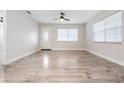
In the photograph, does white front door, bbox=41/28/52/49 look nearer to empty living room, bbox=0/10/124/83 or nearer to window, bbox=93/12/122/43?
empty living room, bbox=0/10/124/83

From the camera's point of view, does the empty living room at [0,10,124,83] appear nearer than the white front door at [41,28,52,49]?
Yes

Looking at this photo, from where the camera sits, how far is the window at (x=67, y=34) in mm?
11750

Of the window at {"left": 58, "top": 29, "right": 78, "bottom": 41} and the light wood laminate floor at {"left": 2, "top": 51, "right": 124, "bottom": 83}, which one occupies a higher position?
the window at {"left": 58, "top": 29, "right": 78, "bottom": 41}

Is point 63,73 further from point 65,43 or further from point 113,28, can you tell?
point 65,43

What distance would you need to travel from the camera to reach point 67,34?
11797mm

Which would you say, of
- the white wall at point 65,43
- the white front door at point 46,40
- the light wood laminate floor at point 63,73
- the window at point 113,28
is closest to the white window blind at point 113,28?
the window at point 113,28

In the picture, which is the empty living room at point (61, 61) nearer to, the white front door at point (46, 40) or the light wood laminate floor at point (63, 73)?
the light wood laminate floor at point (63, 73)

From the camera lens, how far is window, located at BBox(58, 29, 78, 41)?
38.5 feet

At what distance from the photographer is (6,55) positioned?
4.54 m

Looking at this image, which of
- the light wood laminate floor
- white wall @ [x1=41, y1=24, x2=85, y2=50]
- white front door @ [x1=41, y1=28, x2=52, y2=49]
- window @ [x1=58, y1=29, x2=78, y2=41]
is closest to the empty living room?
the light wood laminate floor

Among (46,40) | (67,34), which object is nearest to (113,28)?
(67,34)
